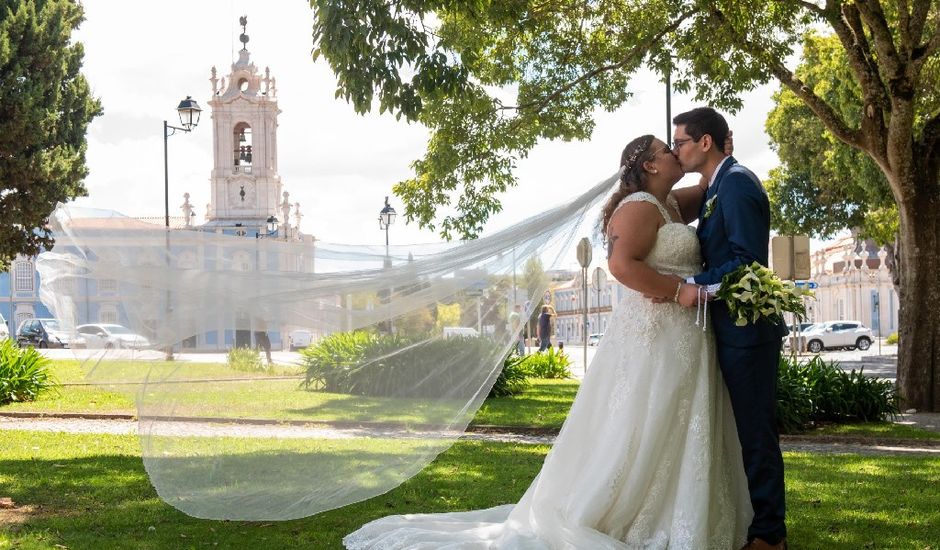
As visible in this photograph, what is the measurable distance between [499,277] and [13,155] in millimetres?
26547

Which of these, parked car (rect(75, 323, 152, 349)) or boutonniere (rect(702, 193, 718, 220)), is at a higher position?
boutonniere (rect(702, 193, 718, 220))

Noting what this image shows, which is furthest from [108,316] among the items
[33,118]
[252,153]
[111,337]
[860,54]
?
[252,153]

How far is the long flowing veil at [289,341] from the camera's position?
18.8 ft

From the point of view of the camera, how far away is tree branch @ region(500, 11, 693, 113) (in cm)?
1473

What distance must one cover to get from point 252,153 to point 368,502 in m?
97.3

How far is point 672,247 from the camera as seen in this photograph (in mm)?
5184

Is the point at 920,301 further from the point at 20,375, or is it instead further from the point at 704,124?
the point at 20,375

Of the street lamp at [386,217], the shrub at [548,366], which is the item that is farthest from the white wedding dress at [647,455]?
the street lamp at [386,217]

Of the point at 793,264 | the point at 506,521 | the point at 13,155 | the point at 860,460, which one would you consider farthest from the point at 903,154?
the point at 13,155

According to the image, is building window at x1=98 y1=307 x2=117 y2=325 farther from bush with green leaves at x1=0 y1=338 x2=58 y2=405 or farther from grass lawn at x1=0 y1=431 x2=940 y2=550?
bush with green leaves at x1=0 y1=338 x2=58 y2=405

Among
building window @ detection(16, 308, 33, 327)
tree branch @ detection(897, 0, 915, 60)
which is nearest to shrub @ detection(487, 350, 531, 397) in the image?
tree branch @ detection(897, 0, 915, 60)

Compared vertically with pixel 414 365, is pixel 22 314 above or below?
above

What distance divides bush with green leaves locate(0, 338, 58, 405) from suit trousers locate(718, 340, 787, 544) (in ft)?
43.3

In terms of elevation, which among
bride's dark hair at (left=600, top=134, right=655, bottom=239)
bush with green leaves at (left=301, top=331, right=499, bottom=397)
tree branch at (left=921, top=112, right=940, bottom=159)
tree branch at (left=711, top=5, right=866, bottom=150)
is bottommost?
bush with green leaves at (left=301, top=331, right=499, bottom=397)
